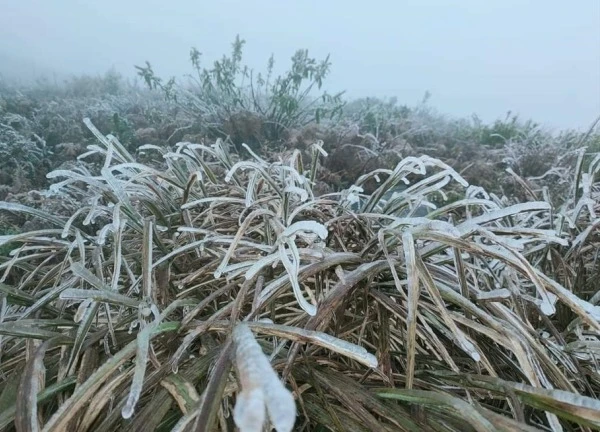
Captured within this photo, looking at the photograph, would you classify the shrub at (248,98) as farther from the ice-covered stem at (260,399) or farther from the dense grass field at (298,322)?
the ice-covered stem at (260,399)

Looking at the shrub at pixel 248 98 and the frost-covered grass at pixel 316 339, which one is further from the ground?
the frost-covered grass at pixel 316 339

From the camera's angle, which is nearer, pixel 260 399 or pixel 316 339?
pixel 260 399

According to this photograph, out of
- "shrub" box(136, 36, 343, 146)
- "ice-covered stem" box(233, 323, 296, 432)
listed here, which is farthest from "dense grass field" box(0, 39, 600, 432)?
"shrub" box(136, 36, 343, 146)

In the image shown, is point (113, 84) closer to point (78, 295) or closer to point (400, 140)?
point (400, 140)

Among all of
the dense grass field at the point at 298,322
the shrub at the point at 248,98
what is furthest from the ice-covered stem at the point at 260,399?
the shrub at the point at 248,98

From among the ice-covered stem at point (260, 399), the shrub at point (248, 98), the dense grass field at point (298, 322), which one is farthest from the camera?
the shrub at point (248, 98)

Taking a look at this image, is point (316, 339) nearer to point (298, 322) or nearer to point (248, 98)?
point (298, 322)

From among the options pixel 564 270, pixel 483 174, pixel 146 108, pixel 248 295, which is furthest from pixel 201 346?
pixel 146 108

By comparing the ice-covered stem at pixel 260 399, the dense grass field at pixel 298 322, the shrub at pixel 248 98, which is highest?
the ice-covered stem at pixel 260 399

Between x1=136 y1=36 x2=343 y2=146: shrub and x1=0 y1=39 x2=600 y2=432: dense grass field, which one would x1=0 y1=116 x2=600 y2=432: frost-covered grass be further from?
x1=136 y1=36 x2=343 y2=146: shrub

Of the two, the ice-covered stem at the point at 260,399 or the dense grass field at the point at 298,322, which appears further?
the dense grass field at the point at 298,322

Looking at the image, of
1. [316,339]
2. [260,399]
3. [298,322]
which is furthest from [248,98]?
[260,399]

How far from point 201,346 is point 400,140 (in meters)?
1.53

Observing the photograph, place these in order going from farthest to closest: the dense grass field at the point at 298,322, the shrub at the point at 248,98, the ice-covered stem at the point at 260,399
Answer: the shrub at the point at 248,98
the dense grass field at the point at 298,322
the ice-covered stem at the point at 260,399
